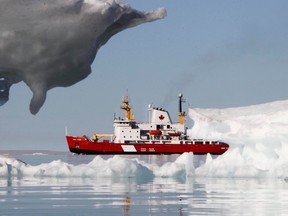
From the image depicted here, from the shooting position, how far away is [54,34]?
15992 millimetres

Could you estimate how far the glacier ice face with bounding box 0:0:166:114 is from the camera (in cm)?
1591

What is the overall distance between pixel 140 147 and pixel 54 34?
81020 millimetres

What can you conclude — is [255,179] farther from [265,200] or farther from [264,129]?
[265,200]

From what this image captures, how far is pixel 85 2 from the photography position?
15992mm

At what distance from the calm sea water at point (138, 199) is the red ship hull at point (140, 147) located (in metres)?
69.5

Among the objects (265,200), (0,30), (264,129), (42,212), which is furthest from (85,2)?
(264,129)

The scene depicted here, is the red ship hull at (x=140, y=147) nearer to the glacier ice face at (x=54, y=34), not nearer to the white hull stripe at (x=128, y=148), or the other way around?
the white hull stripe at (x=128, y=148)

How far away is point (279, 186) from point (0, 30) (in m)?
10.4

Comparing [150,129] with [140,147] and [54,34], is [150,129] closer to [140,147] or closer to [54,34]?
[140,147]

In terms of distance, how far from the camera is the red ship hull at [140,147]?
94.4m

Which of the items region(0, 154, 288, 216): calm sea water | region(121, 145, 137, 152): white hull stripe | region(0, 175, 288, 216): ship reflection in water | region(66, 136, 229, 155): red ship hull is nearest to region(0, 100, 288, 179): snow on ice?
region(0, 154, 288, 216): calm sea water

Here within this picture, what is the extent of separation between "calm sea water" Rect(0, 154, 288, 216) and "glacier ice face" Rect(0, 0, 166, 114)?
2315mm

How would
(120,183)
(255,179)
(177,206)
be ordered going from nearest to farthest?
(177,206) → (120,183) → (255,179)

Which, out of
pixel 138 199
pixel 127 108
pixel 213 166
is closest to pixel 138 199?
Result: pixel 138 199
